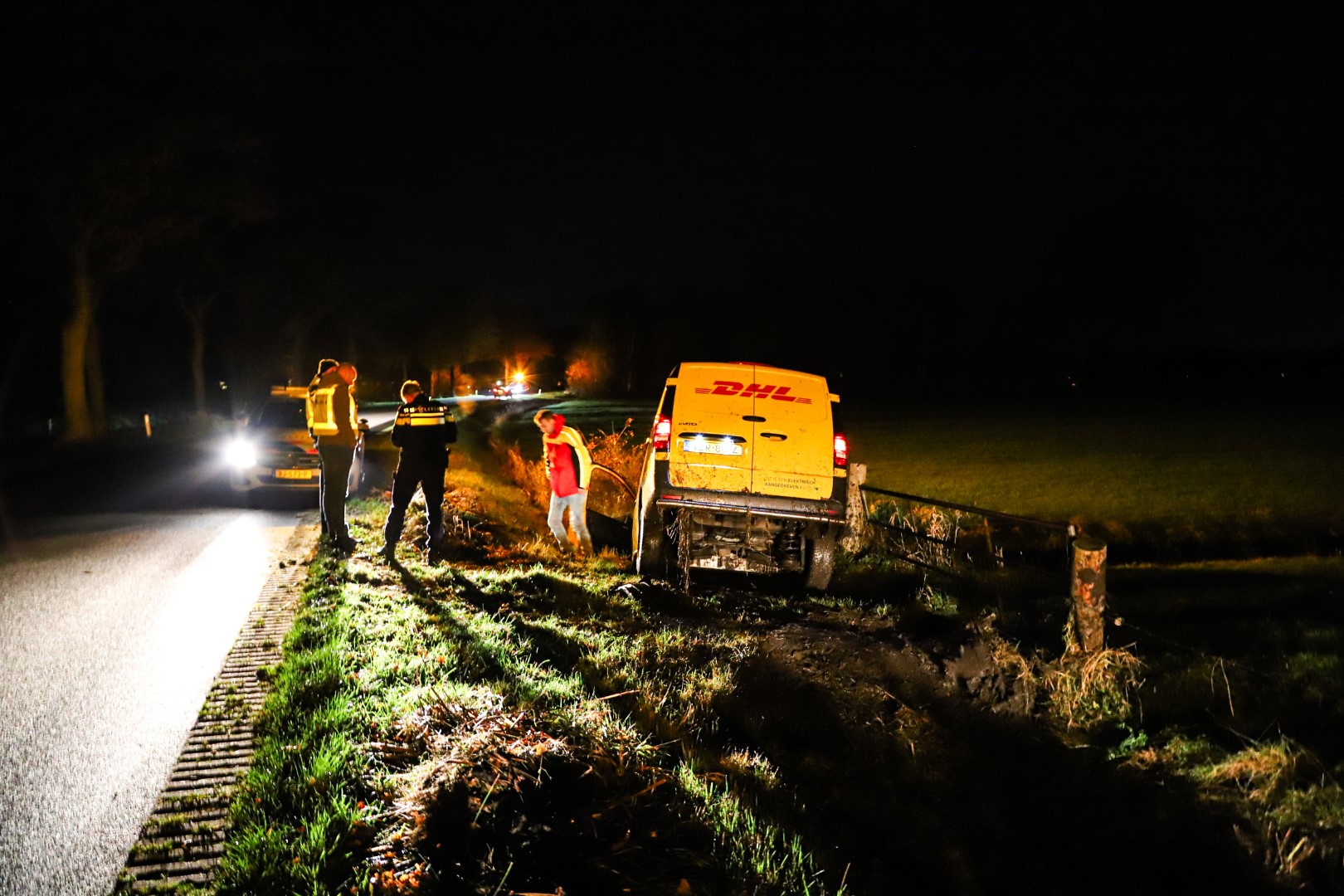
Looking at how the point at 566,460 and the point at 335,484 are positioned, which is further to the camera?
the point at 566,460

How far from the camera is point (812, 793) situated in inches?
204

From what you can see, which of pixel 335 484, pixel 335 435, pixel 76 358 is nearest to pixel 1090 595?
pixel 335 484

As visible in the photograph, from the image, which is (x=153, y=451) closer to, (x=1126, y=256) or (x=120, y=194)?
(x=120, y=194)

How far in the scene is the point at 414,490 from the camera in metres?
8.92

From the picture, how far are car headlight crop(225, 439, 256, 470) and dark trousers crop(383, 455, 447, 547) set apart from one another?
6.23 metres

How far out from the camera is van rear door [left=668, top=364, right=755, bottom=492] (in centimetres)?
865

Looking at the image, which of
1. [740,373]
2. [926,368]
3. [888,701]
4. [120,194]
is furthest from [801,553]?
[926,368]

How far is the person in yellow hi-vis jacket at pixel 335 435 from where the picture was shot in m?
9.42

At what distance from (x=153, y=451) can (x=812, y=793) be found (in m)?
23.5

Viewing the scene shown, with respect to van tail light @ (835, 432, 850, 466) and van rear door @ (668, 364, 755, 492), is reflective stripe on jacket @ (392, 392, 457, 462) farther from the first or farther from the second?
van tail light @ (835, 432, 850, 466)

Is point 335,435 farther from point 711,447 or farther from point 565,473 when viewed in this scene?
point 711,447

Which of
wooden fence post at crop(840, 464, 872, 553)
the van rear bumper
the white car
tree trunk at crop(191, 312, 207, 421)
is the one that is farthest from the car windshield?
tree trunk at crop(191, 312, 207, 421)

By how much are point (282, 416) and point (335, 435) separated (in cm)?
580

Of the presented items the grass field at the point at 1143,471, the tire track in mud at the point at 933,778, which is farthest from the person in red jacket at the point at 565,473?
the grass field at the point at 1143,471
